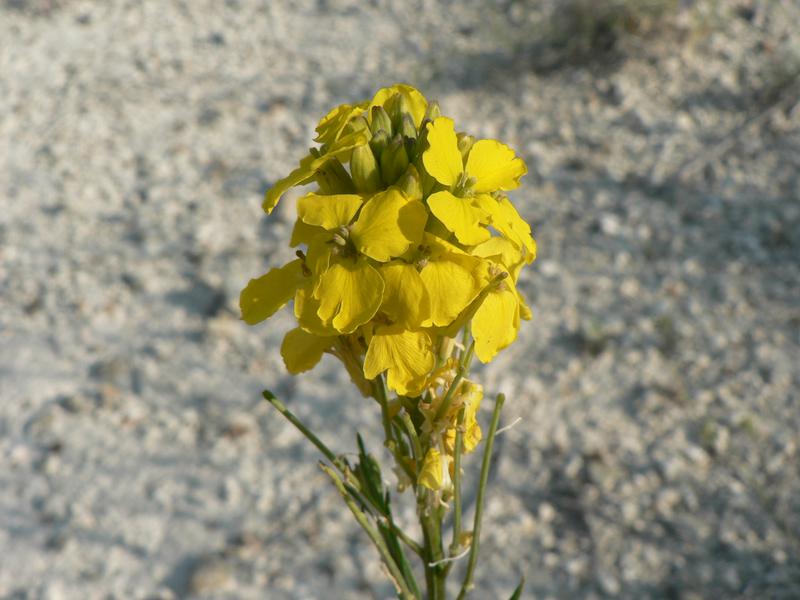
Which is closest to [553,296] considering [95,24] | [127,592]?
[127,592]

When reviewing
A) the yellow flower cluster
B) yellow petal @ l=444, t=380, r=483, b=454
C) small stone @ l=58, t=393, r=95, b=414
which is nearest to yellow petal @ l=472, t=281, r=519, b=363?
the yellow flower cluster

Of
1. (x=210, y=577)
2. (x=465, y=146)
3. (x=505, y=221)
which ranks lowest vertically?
(x=505, y=221)

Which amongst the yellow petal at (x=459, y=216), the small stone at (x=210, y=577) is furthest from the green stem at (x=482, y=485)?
the small stone at (x=210, y=577)

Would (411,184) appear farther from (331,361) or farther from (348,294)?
(331,361)

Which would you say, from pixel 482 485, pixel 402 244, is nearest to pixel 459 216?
pixel 402 244

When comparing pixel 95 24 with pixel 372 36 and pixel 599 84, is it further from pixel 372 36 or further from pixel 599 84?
pixel 599 84

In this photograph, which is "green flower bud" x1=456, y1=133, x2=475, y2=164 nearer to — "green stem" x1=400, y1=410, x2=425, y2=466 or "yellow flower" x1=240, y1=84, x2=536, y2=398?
"yellow flower" x1=240, y1=84, x2=536, y2=398
